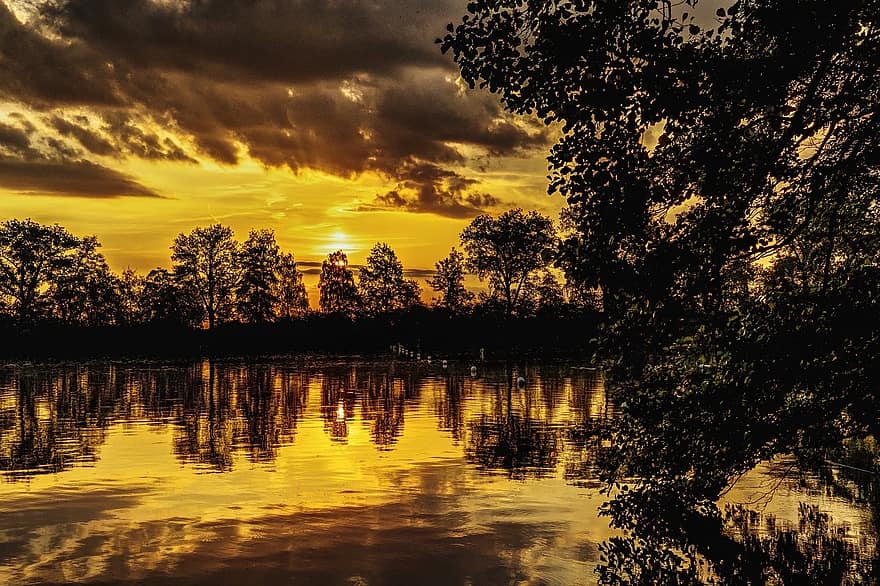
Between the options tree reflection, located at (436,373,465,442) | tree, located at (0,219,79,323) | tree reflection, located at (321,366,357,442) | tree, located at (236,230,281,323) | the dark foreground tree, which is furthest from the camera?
tree, located at (236,230,281,323)

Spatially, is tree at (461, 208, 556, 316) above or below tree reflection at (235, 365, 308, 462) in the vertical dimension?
above

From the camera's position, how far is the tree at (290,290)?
138 m

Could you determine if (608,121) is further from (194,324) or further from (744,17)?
(194,324)

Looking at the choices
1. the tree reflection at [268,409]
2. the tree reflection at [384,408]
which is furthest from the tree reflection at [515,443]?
the tree reflection at [268,409]

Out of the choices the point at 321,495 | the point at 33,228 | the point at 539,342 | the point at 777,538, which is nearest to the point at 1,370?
the point at 33,228

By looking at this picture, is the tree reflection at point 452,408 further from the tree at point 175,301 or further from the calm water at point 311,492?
the tree at point 175,301

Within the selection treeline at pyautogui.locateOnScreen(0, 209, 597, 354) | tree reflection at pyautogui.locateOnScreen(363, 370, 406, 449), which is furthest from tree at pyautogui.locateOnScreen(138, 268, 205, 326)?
tree reflection at pyautogui.locateOnScreen(363, 370, 406, 449)

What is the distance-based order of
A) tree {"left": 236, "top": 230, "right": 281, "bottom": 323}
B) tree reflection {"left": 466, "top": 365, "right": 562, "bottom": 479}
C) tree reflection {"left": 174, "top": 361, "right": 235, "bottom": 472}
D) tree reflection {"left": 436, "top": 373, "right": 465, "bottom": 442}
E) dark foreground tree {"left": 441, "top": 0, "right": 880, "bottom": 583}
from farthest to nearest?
1. tree {"left": 236, "top": 230, "right": 281, "bottom": 323}
2. tree reflection {"left": 436, "top": 373, "right": 465, "bottom": 442}
3. tree reflection {"left": 174, "top": 361, "right": 235, "bottom": 472}
4. tree reflection {"left": 466, "top": 365, "right": 562, "bottom": 479}
5. dark foreground tree {"left": 441, "top": 0, "right": 880, "bottom": 583}

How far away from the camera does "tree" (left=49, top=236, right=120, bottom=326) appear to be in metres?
117

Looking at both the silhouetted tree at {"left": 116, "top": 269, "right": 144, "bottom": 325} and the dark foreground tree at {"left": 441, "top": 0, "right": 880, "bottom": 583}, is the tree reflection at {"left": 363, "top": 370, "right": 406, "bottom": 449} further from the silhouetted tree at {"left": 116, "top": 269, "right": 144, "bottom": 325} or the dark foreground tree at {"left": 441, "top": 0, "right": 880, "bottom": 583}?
the silhouetted tree at {"left": 116, "top": 269, "right": 144, "bottom": 325}

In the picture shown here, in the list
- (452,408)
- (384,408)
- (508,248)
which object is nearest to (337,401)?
(384,408)

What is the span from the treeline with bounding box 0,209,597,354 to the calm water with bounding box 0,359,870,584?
65149 millimetres

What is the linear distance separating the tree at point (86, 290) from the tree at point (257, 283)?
1776cm

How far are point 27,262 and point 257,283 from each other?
98.2 ft
